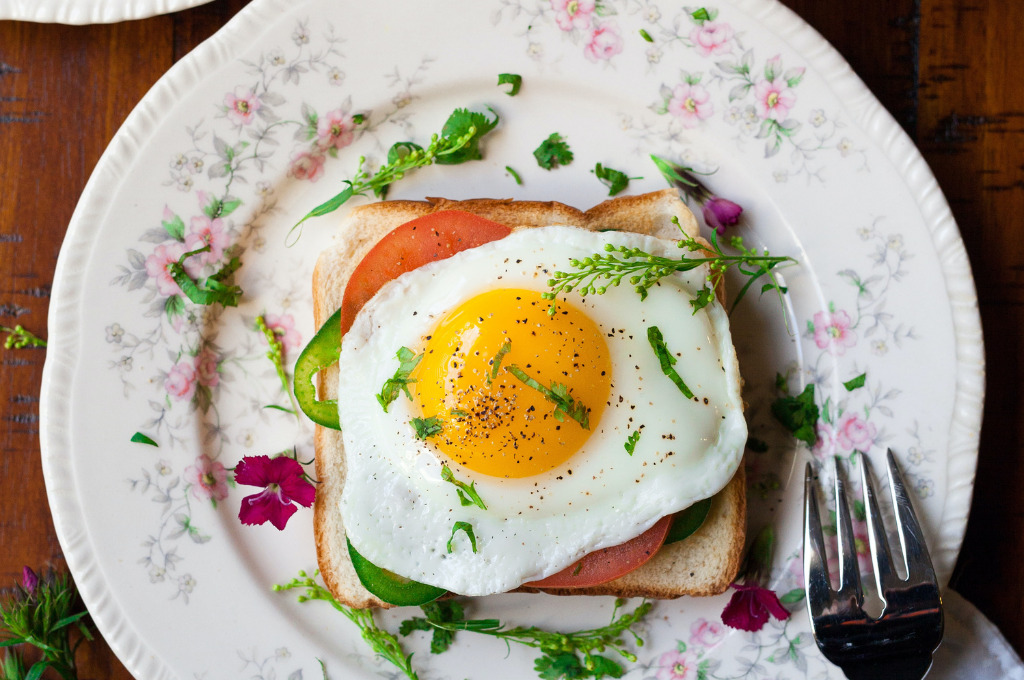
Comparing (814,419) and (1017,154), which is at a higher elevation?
(1017,154)

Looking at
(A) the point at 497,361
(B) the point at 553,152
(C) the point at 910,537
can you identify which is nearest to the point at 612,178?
(B) the point at 553,152

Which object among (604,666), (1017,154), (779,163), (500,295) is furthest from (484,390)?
(1017,154)

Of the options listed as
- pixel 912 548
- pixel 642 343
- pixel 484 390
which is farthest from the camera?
pixel 912 548

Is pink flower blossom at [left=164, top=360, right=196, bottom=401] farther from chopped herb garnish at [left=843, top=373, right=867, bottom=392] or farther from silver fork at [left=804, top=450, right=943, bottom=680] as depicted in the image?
chopped herb garnish at [left=843, top=373, right=867, bottom=392]

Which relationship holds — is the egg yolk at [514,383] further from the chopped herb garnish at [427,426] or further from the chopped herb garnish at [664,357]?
the chopped herb garnish at [664,357]

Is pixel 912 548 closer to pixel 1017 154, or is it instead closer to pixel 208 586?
pixel 1017 154

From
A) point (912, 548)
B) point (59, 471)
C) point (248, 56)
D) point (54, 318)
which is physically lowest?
point (912, 548)

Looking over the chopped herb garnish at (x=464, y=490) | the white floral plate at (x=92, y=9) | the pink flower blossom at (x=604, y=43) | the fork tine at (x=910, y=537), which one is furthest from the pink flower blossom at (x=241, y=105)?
the fork tine at (x=910, y=537)
